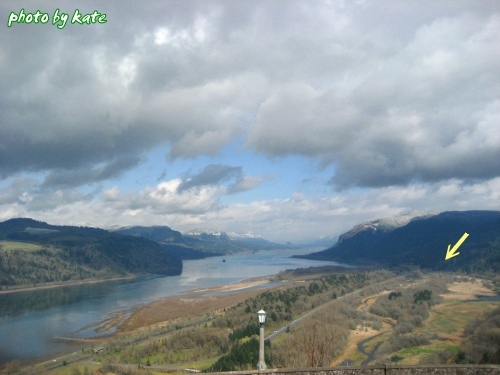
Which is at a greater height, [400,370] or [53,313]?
[400,370]

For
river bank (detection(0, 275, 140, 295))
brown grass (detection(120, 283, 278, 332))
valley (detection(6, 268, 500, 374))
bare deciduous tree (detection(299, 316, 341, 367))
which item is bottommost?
river bank (detection(0, 275, 140, 295))

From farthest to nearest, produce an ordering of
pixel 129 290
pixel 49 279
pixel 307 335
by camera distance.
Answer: pixel 49 279 → pixel 129 290 → pixel 307 335

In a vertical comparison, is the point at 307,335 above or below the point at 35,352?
above

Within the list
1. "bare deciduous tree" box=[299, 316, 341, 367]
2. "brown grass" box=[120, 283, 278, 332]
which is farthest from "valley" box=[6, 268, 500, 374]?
"bare deciduous tree" box=[299, 316, 341, 367]

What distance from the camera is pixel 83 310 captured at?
Answer: 9469cm

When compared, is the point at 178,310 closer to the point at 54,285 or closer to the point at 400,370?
the point at 400,370

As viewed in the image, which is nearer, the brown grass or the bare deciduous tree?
the bare deciduous tree

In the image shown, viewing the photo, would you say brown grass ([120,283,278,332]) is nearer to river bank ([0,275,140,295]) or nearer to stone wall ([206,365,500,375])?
stone wall ([206,365,500,375])

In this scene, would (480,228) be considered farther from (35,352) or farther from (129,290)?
(35,352)

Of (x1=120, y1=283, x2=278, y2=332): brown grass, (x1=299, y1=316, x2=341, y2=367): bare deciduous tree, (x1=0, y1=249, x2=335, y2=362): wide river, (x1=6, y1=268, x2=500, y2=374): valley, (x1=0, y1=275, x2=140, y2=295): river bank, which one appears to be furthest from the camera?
(x1=0, y1=275, x2=140, y2=295): river bank

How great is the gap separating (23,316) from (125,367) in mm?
64018

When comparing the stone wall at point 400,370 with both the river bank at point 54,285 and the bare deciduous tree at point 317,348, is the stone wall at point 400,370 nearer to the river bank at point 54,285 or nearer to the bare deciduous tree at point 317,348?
the bare deciduous tree at point 317,348

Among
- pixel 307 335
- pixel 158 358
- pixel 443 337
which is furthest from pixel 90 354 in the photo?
pixel 443 337

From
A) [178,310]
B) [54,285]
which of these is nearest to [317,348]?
[178,310]
